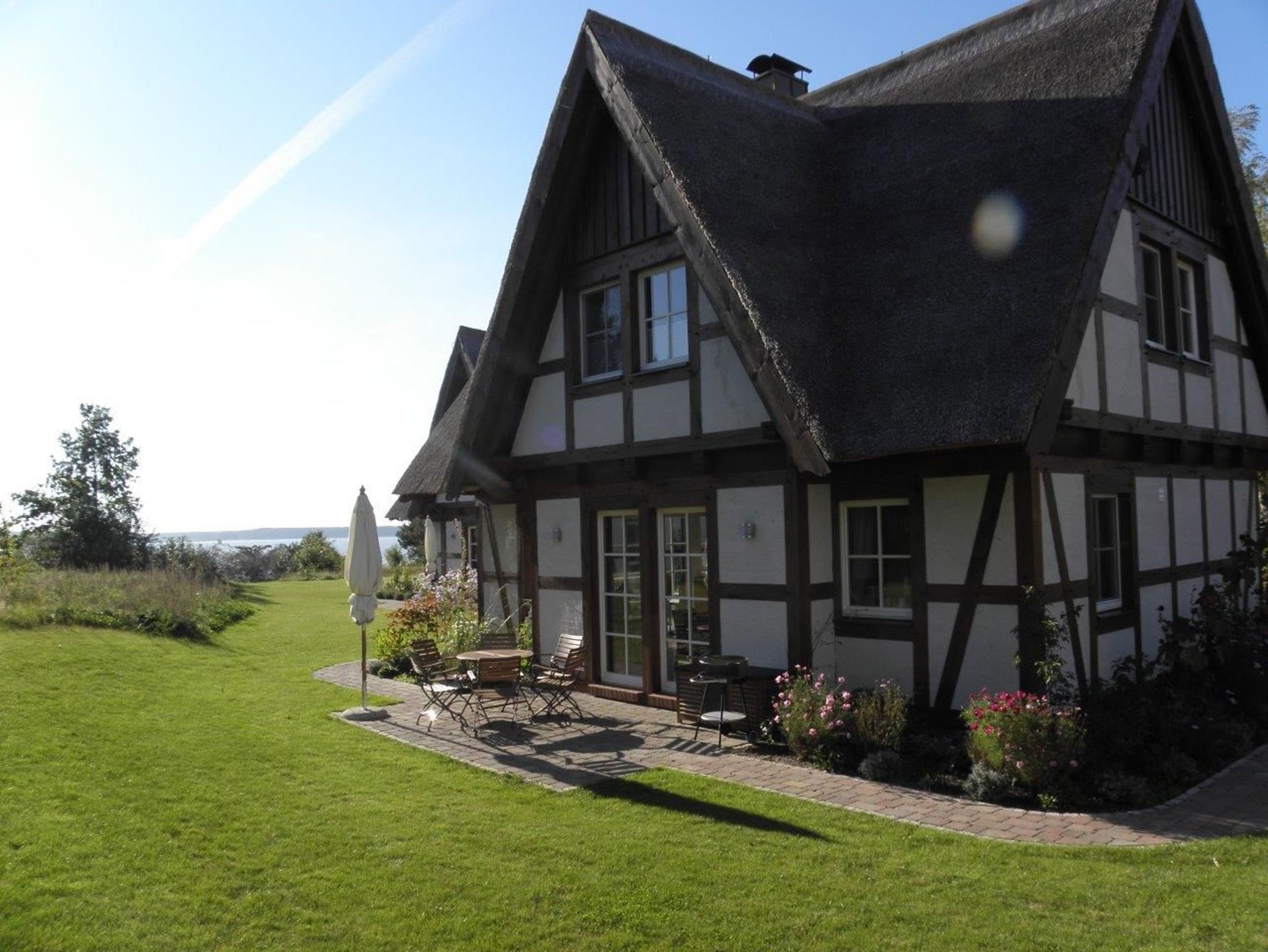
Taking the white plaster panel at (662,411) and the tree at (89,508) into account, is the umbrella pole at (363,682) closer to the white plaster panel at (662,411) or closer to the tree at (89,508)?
the white plaster panel at (662,411)

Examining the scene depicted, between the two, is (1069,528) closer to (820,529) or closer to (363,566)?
(820,529)

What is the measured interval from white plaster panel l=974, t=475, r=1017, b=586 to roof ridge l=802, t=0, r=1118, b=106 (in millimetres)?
6207

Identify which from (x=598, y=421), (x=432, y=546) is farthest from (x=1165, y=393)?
(x=432, y=546)

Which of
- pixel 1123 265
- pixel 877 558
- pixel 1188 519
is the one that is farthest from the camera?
pixel 1188 519

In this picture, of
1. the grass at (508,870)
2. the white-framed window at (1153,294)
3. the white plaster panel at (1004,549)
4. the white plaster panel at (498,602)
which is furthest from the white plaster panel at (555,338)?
the white-framed window at (1153,294)

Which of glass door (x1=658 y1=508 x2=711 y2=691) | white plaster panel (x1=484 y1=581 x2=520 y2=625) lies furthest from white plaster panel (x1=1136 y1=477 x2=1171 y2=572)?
white plaster panel (x1=484 y1=581 x2=520 y2=625)

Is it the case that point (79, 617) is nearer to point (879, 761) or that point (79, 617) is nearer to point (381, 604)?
point (381, 604)

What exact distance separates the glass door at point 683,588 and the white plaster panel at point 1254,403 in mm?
8240

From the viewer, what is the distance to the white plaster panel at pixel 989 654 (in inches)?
356

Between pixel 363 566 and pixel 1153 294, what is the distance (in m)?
10.2

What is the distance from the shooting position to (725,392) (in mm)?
10703

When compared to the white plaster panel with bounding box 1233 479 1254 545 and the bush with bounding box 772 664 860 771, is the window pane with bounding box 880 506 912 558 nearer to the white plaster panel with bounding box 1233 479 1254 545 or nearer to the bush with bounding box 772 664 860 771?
the bush with bounding box 772 664 860 771

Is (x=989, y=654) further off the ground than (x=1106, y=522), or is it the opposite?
(x=1106, y=522)

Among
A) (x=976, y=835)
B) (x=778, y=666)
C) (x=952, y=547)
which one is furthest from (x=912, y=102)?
(x=976, y=835)
